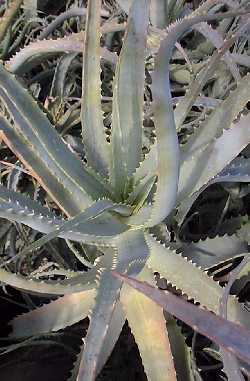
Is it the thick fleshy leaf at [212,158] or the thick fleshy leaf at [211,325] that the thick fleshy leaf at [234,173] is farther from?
the thick fleshy leaf at [211,325]

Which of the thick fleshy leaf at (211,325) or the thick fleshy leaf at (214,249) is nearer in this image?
the thick fleshy leaf at (211,325)

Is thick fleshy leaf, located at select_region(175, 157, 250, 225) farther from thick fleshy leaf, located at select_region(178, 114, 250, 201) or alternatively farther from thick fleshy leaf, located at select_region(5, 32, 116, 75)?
thick fleshy leaf, located at select_region(5, 32, 116, 75)

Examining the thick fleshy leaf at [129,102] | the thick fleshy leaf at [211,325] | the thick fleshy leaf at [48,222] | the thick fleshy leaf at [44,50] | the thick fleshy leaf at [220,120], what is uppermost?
the thick fleshy leaf at [44,50]

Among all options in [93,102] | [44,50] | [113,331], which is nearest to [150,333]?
[113,331]

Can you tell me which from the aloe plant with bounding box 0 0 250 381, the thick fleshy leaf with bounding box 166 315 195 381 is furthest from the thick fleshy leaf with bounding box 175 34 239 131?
the thick fleshy leaf with bounding box 166 315 195 381

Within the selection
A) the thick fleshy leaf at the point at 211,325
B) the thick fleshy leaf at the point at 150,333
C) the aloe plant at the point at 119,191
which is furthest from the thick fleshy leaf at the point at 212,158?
the thick fleshy leaf at the point at 211,325

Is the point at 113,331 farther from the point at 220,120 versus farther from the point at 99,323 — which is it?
the point at 220,120
